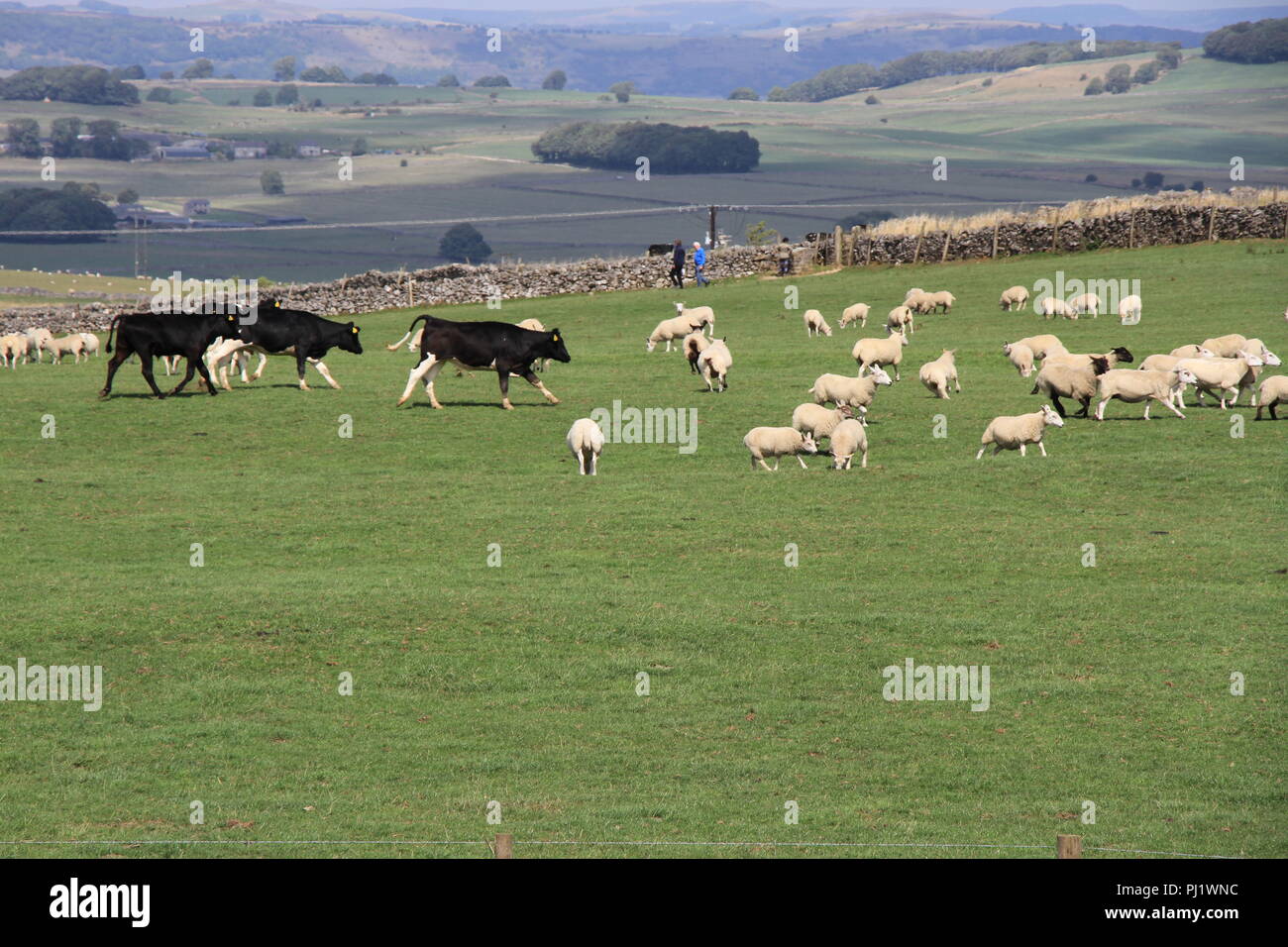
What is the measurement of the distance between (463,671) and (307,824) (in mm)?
4151

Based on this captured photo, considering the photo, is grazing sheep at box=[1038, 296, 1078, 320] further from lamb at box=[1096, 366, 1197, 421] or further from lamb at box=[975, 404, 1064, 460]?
lamb at box=[975, 404, 1064, 460]

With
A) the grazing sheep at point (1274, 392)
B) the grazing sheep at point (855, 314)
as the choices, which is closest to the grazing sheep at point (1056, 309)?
the grazing sheep at point (855, 314)

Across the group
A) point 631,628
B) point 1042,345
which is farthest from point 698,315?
point 631,628

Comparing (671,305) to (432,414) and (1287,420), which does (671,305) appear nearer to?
(432,414)

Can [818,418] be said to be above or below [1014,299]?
below

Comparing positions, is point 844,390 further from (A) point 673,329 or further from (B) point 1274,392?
(A) point 673,329

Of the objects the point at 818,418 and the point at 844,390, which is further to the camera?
the point at 844,390

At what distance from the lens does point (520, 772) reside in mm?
12625

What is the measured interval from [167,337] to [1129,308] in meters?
23.1

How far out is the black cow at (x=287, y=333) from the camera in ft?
105

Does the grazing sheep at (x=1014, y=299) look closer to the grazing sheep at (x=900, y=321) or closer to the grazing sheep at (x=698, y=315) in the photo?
the grazing sheep at (x=900, y=321)

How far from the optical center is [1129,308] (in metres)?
38.1
